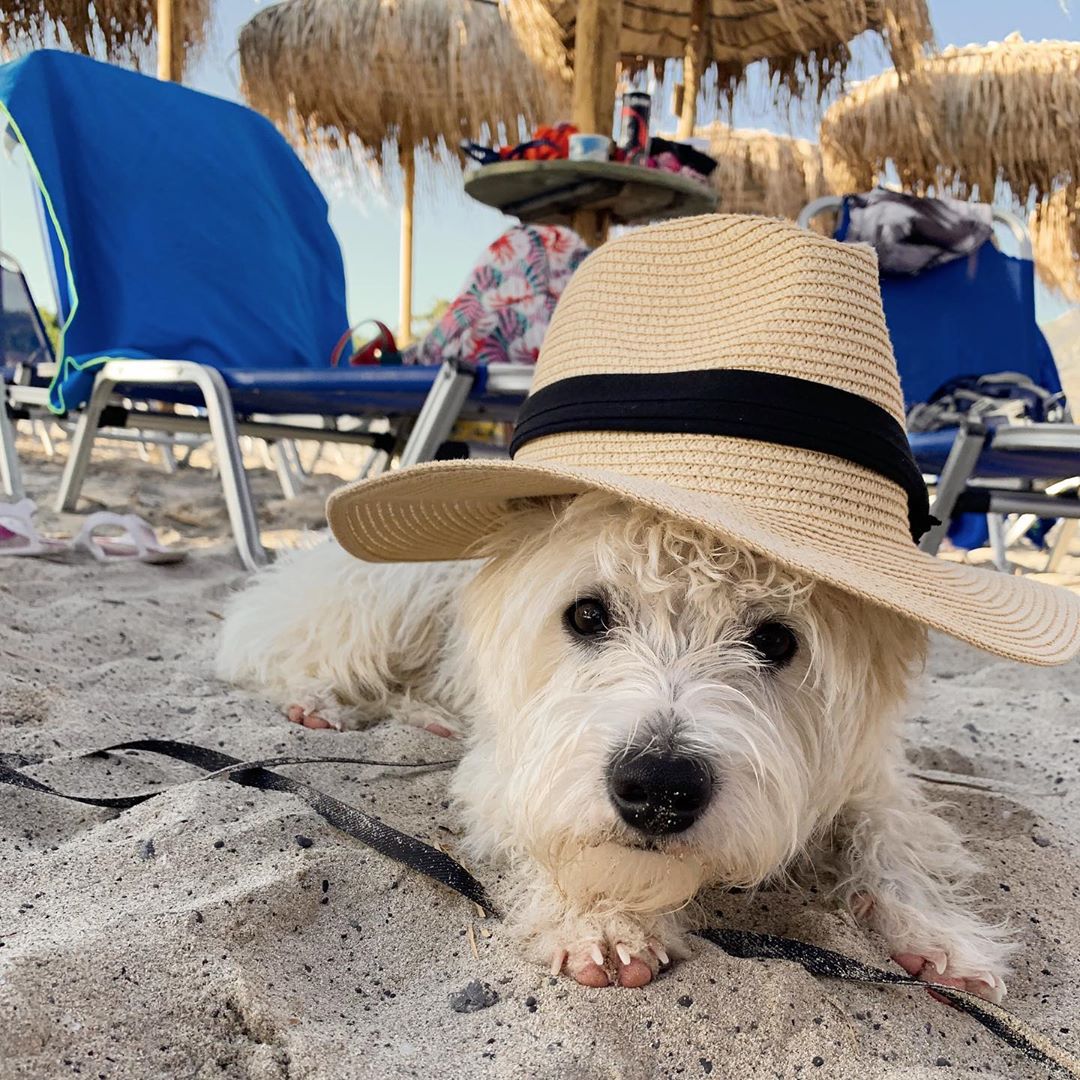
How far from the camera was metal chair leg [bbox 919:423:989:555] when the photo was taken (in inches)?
125

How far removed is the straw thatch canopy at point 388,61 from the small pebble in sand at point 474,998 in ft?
27.9

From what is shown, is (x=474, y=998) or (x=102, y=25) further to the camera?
(x=102, y=25)

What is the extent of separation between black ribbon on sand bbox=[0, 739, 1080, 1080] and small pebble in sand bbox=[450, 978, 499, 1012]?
0.18 meters

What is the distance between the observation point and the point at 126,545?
382 cm

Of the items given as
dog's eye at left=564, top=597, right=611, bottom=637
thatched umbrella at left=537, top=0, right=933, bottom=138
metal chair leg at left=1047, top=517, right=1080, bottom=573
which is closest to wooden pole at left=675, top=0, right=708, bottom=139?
thatched umbrella at left=537, top=0, right=933, bottom=138

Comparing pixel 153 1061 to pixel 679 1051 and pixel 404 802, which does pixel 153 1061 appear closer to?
pixel 679 1051

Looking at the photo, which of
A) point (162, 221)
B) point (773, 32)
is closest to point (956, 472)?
A: point (162, 221)

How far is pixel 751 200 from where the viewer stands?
11211 millimetres

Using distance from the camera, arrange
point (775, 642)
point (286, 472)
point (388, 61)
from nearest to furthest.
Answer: point (775, 642) < point (286, 472) < point (388, 61)

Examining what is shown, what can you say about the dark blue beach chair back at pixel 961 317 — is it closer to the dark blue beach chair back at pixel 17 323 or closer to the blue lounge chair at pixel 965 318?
the blue lounge chair at pixel 965 318

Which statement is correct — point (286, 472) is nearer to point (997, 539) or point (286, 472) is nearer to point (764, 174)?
point (997, 539)

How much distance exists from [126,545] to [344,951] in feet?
9.76

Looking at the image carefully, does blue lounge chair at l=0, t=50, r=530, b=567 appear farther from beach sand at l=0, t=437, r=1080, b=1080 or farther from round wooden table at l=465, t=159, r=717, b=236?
beach sand at l=0, t=437, r=1080, b=1080

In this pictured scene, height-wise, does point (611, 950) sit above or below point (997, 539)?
above
